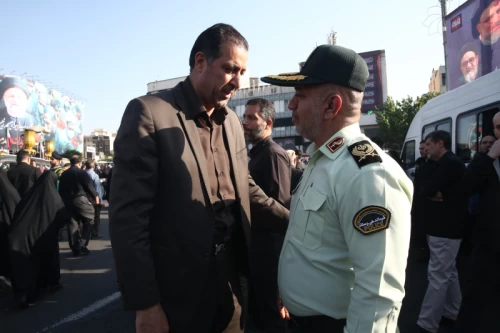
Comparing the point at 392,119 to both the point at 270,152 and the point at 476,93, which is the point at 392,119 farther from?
the point at 270,152

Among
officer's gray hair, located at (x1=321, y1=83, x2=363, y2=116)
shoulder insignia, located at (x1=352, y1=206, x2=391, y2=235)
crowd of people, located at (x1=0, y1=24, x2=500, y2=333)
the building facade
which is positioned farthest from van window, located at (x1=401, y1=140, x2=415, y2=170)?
the building facade

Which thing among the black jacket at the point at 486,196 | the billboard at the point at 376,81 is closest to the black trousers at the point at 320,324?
the black jacket at the point at 486,196

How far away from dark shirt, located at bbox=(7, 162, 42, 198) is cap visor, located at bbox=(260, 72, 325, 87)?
6235mm

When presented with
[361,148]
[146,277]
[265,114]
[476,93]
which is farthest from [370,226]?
[476,93]

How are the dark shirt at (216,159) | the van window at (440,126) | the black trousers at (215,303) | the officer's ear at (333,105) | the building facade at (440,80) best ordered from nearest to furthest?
the officer's ear at (333,105) < the black trousers at (215,303) < the dark shirt at (216,159) < the van window at (440,126) < the building facade at (440,80)

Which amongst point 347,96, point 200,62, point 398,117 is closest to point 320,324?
point 347,96

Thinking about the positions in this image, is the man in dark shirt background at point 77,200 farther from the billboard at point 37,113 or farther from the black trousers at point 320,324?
the billboard at point 37,113

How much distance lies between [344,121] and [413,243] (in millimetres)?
6139

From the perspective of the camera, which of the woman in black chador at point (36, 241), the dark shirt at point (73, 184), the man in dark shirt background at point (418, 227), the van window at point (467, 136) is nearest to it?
the woman in black chador at point (36, 241)

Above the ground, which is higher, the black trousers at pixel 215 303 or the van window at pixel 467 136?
the van window at pixel 467 136

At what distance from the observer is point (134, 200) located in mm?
1460

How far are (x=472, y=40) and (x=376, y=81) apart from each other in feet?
154

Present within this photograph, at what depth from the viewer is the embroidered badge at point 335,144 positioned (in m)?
1.43

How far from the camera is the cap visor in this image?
4.91 ft
